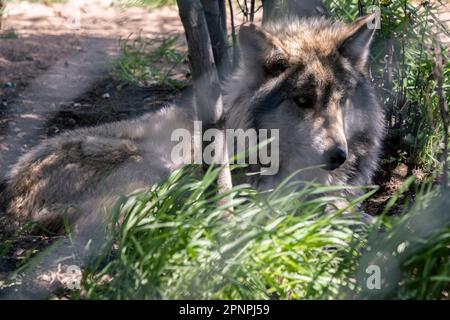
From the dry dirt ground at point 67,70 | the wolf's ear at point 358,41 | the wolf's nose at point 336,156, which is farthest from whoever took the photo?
the dry dirt ground at point 67,70

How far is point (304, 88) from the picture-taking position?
4.96 metres

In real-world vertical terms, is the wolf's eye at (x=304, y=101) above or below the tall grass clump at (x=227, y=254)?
above

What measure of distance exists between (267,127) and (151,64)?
3.48 metres

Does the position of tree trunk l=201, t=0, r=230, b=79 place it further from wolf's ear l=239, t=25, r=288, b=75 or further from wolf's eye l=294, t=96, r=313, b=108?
wolf's eye l=294, t=96, r=313, b=108

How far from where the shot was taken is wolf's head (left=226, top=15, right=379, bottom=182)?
491 cm

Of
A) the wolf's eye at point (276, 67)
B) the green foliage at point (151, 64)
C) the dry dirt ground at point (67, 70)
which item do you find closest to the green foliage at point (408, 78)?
the dry dirt ground at point (67, 70)

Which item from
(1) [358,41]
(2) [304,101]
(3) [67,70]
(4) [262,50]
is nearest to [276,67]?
(4) [262,50]

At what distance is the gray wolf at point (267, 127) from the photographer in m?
4.97

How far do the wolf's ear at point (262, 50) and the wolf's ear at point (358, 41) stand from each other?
1.72 feet

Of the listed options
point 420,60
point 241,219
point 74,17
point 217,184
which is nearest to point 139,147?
point 217,184

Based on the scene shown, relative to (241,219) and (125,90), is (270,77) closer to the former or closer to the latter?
(241,219)

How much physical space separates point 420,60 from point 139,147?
2.62 metres

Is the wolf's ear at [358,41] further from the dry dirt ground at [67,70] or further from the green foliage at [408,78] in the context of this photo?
the dry dirt ground at [67,70]

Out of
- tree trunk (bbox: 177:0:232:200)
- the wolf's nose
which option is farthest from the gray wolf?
tree trunk (bbox: 177:0:232:200)
